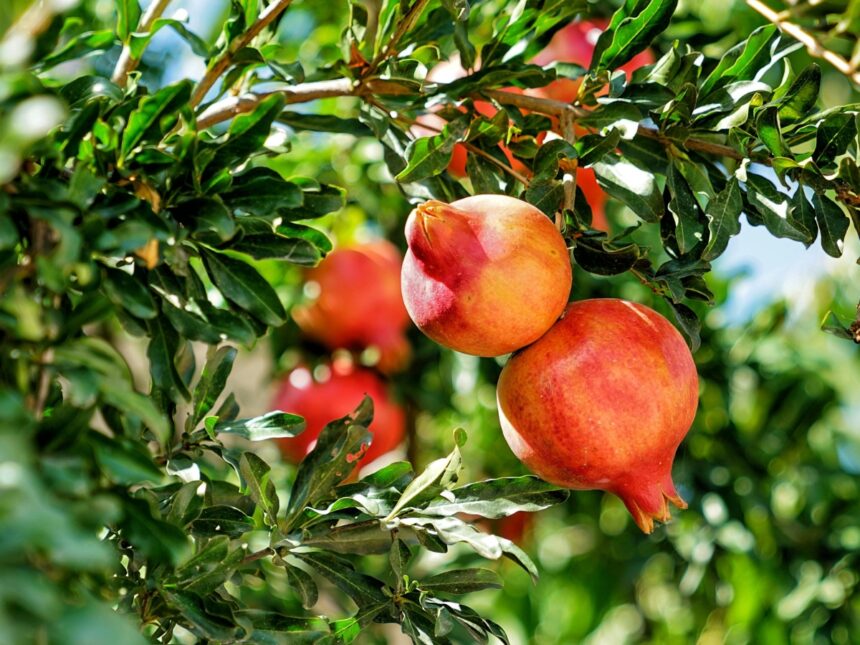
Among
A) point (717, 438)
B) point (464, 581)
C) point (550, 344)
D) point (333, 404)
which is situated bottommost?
point (717, 438)

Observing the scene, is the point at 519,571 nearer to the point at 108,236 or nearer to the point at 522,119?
the point at 522,119

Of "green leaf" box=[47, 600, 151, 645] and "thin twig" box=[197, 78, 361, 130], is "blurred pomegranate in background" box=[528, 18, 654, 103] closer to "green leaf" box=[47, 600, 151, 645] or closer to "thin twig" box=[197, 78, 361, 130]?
"thin twig" box=[197, 78, 361, 130]

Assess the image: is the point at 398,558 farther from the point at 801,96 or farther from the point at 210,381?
the point at 801,96

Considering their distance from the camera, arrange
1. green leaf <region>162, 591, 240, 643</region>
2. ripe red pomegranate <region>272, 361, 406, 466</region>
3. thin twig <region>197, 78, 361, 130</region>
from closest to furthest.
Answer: green leaf <region>162, 591, 240, 643</region>
thin twig <region>197, 78, 361, 130</region>
ripe red pomegranate <region>272, 361, 406, 466</region>

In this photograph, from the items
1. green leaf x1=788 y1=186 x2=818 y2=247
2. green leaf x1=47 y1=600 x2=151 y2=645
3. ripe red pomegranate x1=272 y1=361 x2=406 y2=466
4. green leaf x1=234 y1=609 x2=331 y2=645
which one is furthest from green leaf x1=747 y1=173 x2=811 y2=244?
ripe red pomegranate x1=272 y1=361 x2=406 y2=466

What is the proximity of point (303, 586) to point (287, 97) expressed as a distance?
0.39 m

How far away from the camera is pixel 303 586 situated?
2.38 ft

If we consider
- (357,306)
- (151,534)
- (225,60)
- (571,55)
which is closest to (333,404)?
(357,306)

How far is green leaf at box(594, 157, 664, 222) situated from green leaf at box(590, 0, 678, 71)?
101mm

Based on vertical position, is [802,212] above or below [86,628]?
below

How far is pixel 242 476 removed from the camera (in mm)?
738

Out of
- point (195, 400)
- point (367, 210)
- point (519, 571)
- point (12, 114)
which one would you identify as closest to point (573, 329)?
point (195, 400)

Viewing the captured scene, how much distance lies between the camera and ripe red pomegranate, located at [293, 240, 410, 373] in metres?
1.48

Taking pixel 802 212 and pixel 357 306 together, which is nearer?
pixel 802 212
